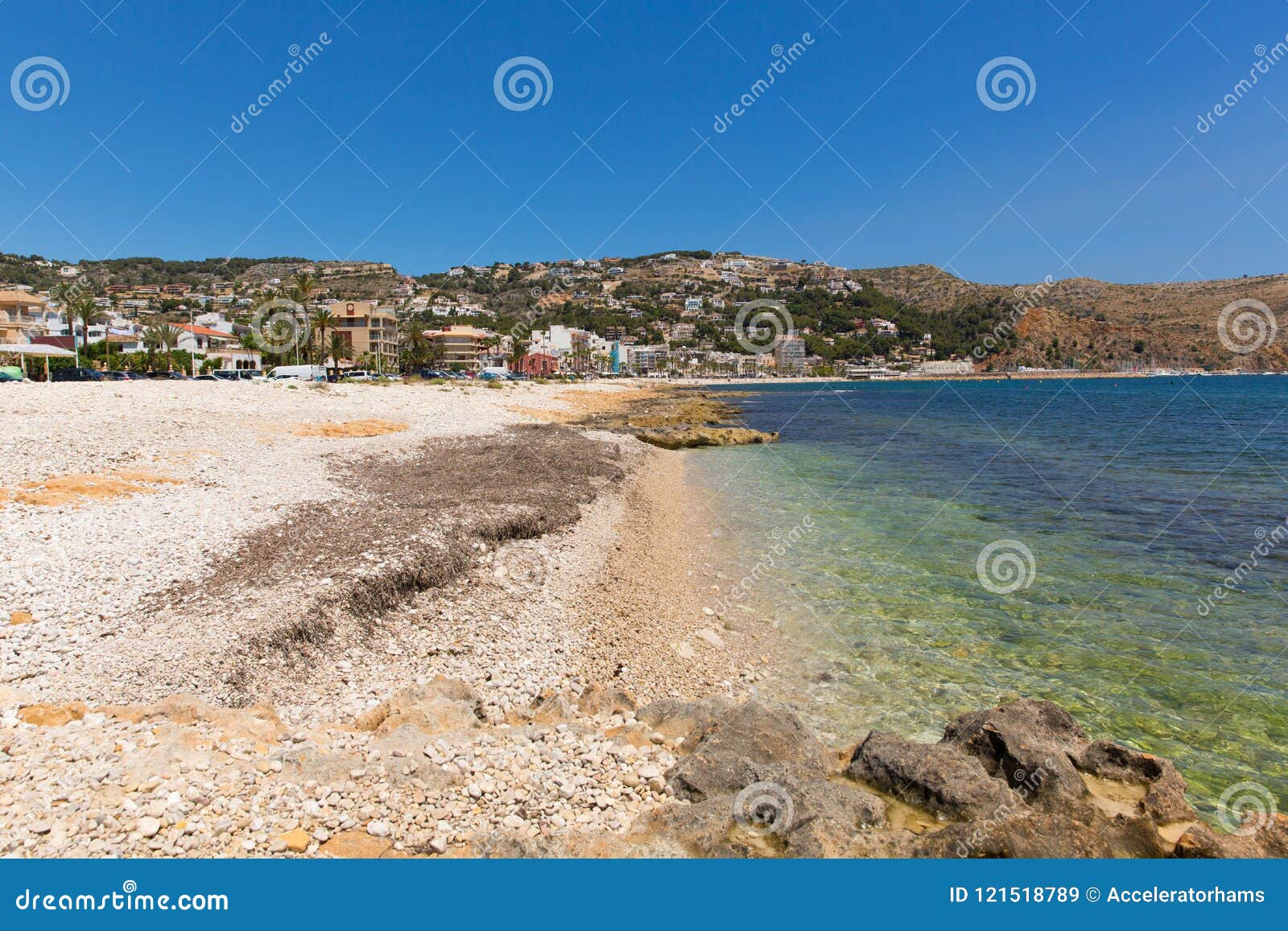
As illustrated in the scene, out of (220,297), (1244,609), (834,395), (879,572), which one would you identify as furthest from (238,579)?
(220,297)

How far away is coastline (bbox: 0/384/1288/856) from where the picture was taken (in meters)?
4.71

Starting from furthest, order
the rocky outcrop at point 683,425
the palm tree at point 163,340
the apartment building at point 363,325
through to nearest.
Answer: the apartment building at point 363,325, the palm tree at point 163,340, the rocky outcrop at point 683,425

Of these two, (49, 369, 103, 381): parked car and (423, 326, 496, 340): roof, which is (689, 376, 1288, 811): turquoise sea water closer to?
(49, 369, 103, 381): parked car

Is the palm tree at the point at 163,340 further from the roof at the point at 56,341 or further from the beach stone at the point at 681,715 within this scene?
the beach stone at the point at 681,715

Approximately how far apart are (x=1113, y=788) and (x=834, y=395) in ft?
359

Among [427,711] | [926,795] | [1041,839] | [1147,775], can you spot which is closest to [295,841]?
[427,711]

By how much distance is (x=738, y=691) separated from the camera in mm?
8578

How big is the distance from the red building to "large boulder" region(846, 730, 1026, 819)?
12208 cm

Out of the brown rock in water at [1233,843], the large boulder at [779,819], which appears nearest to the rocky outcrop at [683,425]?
the large boulder at [779,819]

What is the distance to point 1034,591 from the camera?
1253 centimetres

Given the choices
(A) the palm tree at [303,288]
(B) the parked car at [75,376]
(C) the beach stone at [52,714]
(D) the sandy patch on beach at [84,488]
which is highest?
(A) the palm tree at [303,288]

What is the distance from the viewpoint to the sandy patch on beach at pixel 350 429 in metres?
26.2

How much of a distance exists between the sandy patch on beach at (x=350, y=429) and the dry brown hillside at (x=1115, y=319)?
13495 centimetres

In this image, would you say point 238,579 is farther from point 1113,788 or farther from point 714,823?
point 1113,788
